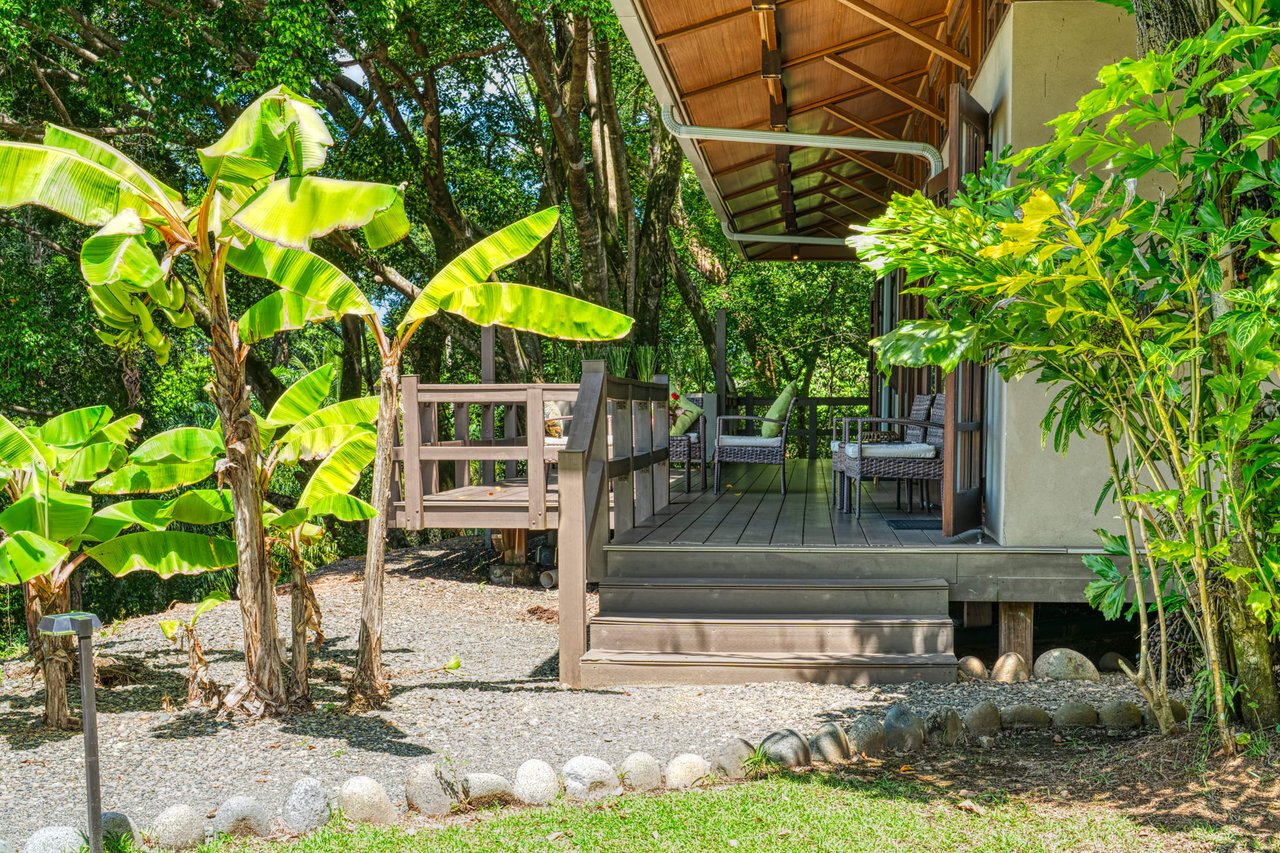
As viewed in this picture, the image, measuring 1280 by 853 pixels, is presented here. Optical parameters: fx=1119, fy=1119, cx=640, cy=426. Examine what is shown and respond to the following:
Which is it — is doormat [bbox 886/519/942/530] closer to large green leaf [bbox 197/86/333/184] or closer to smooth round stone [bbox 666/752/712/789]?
smooth round stone [bbox 666/752/712/789]

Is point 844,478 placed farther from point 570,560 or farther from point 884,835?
point 884,835

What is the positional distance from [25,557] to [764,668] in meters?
3.58

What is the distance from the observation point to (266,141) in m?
4.69

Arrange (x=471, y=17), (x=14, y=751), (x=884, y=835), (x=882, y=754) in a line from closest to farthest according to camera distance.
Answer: (x=884, y=835) → (x=882, y=754) → (x=14, y=751) → (x=471, y=17)

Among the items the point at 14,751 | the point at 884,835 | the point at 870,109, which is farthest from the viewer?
the point at 870,109

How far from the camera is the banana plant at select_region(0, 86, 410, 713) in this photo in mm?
4500

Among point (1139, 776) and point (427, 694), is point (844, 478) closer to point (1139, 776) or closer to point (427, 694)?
point (427, 694)

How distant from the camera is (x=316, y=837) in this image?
3871mm

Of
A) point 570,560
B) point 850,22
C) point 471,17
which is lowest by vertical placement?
point 570,560

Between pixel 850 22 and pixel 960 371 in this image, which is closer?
pixel 960 371

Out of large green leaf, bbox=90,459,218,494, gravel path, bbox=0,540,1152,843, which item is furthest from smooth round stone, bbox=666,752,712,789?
large green leaf, bbox=90,459,218,494

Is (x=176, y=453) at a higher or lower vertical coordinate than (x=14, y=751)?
higher

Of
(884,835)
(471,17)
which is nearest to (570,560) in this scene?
(884,835)

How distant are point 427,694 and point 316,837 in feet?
7.09
